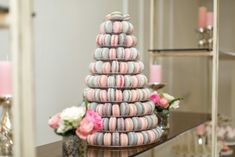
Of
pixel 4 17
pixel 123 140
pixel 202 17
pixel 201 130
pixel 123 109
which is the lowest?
pixel 201 130

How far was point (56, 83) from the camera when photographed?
1337mm

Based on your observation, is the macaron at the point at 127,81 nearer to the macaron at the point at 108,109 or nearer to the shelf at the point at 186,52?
the macaron at the point at 108,109

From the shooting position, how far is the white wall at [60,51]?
1251mm

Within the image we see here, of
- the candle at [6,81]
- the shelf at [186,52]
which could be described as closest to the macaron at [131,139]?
the candle at [6,81]

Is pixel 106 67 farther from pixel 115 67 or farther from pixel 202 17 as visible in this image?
pixel 202 17

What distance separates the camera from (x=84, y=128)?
2.94 ft

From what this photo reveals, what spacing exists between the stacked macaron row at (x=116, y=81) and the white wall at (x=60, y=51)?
0.78ft

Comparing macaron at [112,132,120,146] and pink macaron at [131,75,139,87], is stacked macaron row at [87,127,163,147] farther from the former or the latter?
pink macaron at [131,75,139,87]

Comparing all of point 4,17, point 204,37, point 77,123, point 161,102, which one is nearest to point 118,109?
point 77,123

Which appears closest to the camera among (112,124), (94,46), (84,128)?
(84,128)

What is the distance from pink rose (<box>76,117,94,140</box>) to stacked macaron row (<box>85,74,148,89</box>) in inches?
8.6

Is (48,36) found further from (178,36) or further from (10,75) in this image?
(178,36)

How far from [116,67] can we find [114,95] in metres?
0.09

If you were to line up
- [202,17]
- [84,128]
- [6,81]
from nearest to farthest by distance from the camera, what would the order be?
[6,81], [84,128], [202,17]
